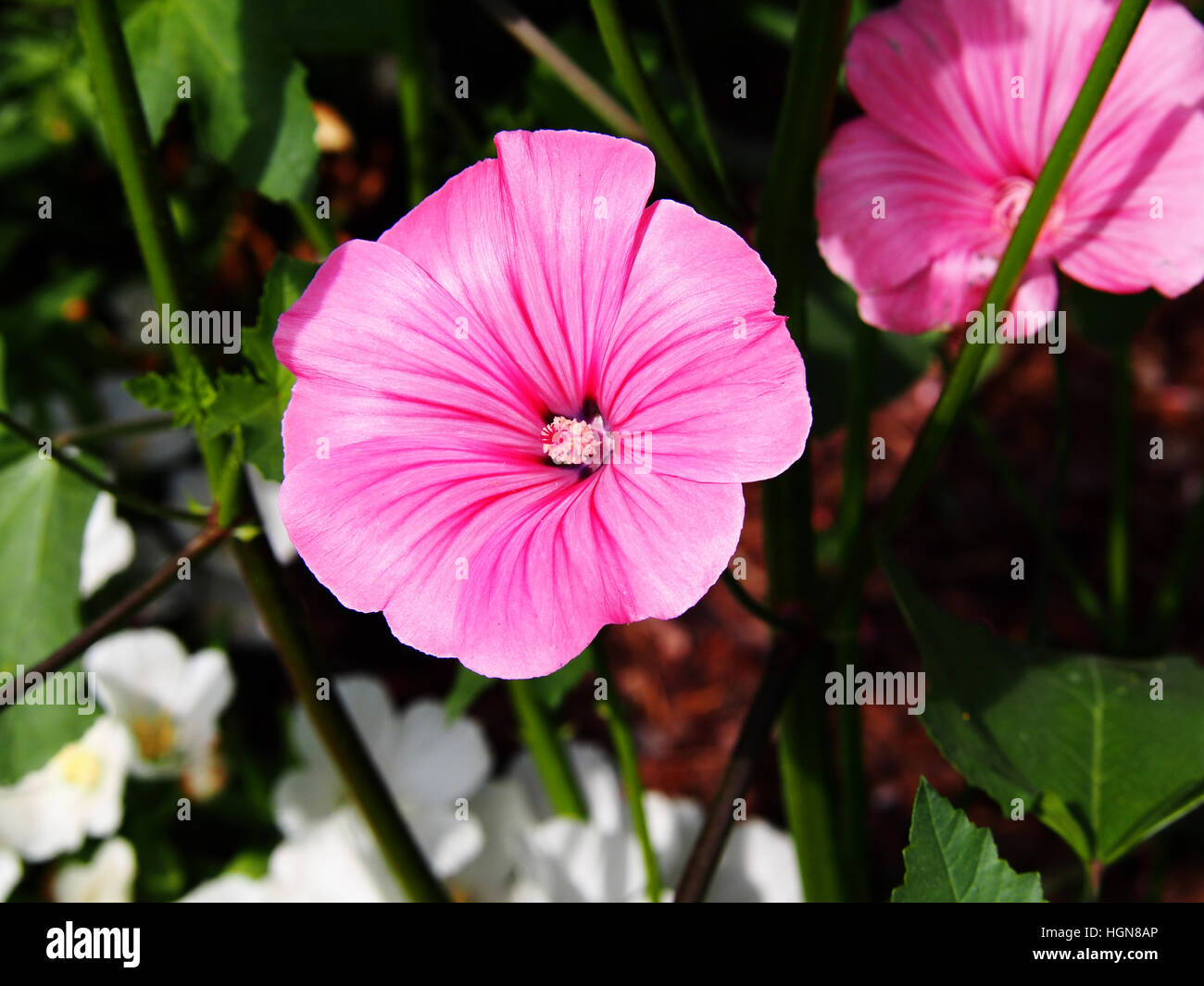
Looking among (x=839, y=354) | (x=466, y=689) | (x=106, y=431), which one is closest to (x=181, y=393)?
(x=106, y=431)

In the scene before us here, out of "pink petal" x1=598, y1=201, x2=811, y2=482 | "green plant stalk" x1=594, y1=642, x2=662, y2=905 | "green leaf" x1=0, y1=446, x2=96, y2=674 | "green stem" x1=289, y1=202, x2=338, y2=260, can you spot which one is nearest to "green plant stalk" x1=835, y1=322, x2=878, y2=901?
"green plant stalk" x1=594, y1=642, x2=662, y2=905

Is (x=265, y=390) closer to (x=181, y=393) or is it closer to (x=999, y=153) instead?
(x=181, y=393)

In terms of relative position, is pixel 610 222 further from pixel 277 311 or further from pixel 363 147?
pixel 363 147

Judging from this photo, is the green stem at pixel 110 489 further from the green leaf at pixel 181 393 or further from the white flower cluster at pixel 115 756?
the white flower cluster at pixel 115 756

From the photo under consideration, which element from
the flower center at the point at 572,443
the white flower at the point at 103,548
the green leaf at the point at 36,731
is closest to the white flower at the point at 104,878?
the white flower at the point at 103,548

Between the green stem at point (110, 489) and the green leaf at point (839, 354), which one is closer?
the green stem at point (110, 489)
